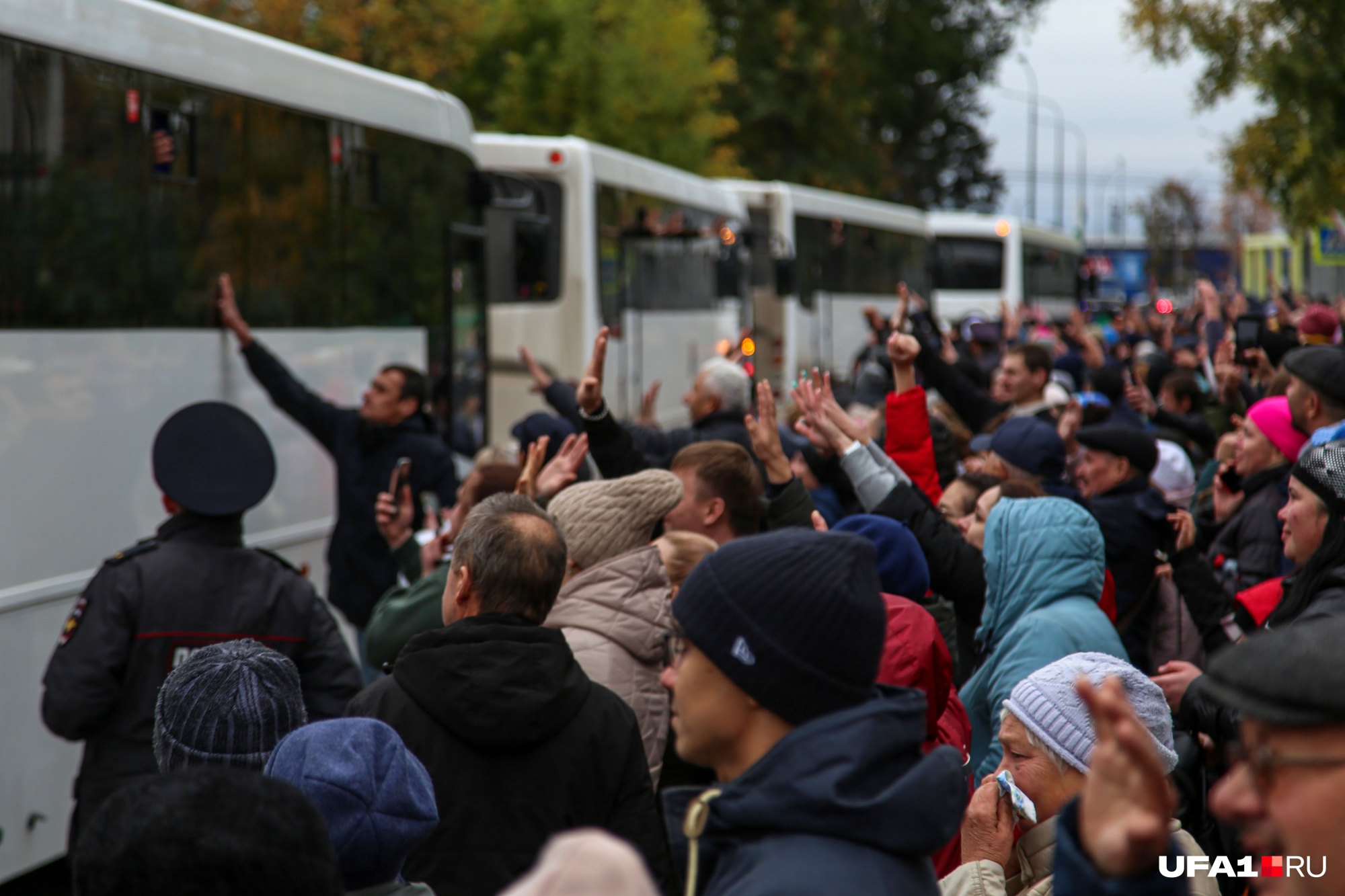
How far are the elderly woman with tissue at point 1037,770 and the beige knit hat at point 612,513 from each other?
128 centimetres

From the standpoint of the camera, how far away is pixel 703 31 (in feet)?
110

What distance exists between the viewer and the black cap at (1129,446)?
6.24 metres

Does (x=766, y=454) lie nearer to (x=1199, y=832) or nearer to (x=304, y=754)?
(x=1199, y=832)

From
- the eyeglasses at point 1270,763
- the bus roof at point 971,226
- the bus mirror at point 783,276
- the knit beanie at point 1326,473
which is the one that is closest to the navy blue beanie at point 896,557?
the knit beanie at point 1326,473

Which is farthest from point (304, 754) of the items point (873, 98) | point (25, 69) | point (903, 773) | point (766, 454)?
point (873, 98)

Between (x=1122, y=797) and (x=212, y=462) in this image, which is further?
(x=212, y=462)

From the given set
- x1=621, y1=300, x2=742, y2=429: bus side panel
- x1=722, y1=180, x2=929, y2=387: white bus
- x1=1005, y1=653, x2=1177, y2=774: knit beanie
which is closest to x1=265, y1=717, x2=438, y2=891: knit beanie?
x1=1005, y1=653, x2=1177, y2=774: knit beanie

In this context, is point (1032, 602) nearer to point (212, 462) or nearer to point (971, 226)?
point (212, 462)

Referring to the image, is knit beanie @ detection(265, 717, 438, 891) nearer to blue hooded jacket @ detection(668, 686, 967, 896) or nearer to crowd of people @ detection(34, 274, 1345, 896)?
crowd of people @ detection(34, 274, 1345, 896)

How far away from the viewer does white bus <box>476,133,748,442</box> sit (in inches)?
484

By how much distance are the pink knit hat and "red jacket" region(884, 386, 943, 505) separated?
5.14 feet

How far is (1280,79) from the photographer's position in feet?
49.2

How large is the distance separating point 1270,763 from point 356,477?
6570 millimetres

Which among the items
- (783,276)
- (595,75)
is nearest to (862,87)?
(595,75)
